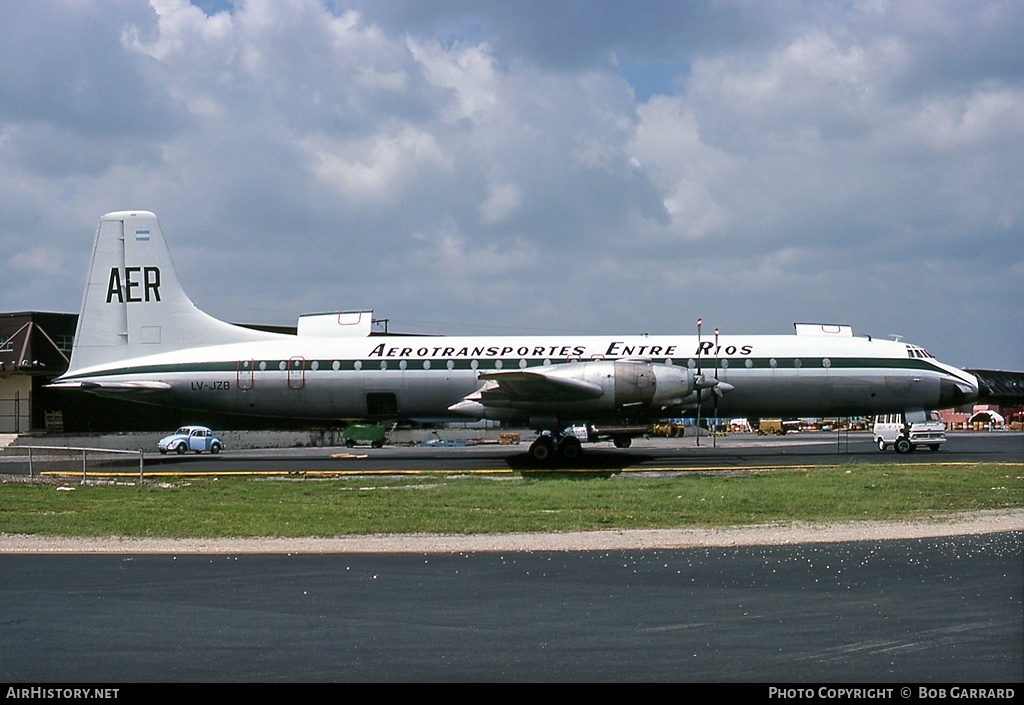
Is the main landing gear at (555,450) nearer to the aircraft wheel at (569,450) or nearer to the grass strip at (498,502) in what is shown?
the aircraft wheel at (569,450)

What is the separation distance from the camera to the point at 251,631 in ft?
27.2

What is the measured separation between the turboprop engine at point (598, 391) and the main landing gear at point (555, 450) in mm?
1112

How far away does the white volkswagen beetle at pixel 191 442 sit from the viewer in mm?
44656

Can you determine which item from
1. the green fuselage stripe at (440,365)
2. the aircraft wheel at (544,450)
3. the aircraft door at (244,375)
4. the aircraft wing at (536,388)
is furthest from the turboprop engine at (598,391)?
the aircraft door at (244,375)

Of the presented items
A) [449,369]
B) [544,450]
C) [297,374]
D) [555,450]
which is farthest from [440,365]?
[297,374]

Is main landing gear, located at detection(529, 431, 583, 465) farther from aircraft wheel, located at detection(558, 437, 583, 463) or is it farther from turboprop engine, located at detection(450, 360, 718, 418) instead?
turboprop engine, located at detection(450, 360, 718, 418)

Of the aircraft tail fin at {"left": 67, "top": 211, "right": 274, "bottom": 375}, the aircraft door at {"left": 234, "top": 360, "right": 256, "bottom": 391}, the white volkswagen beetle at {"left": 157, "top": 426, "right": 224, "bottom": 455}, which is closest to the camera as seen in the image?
the aircraft door at {"left": 234, "top": 360, "right": 256, "bottom": 391}

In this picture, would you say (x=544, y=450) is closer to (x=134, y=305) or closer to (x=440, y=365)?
(x=440, y=365)

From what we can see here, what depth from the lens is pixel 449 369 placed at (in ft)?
102

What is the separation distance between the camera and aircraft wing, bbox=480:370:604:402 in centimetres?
2756

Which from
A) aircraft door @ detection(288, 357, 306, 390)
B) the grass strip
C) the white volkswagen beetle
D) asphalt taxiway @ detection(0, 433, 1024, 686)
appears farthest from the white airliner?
asphalt taxiway @ detection(0, 433, 1024, 686)

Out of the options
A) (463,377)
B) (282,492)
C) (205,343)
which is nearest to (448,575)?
(282,492)

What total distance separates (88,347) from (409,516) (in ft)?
65.7
